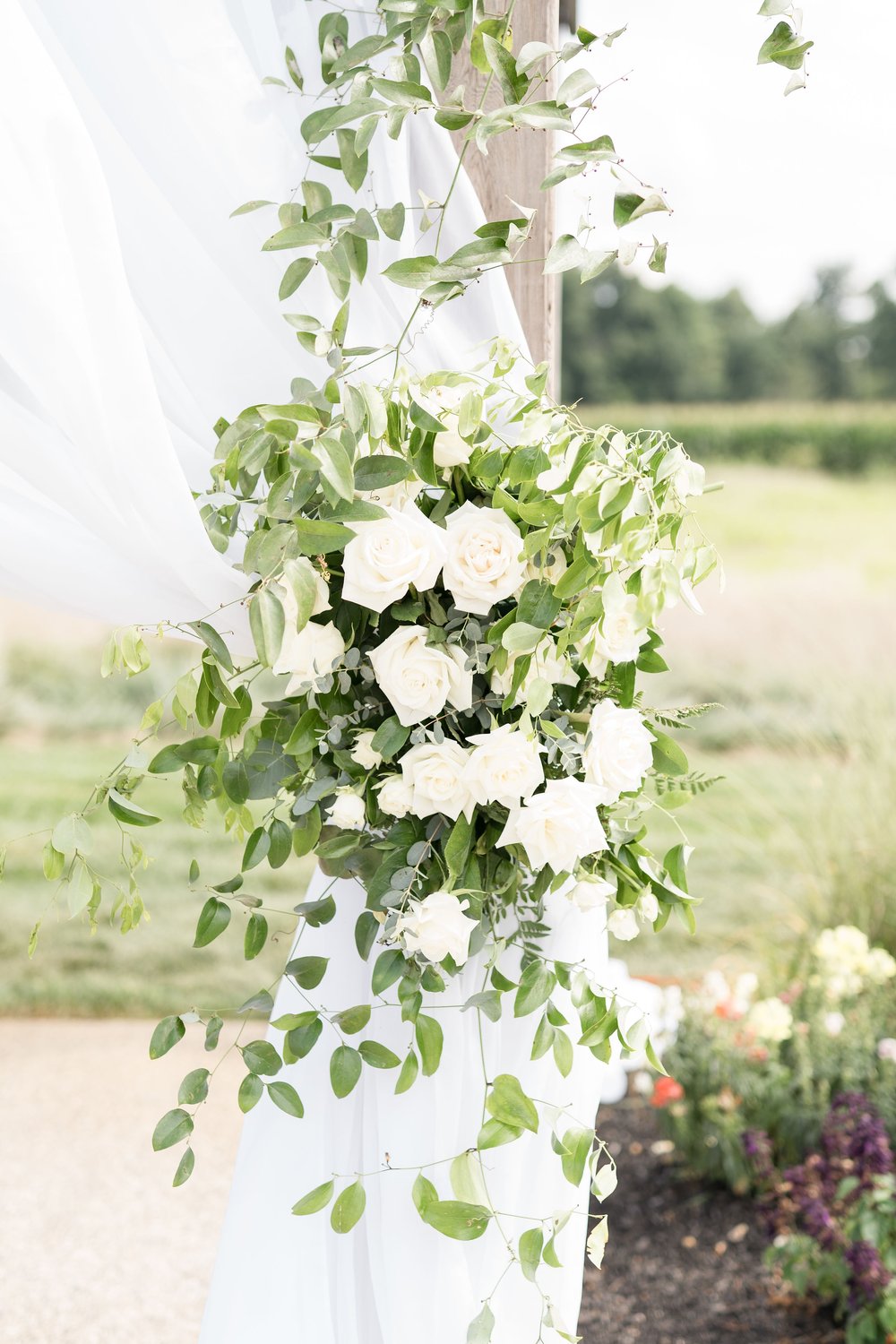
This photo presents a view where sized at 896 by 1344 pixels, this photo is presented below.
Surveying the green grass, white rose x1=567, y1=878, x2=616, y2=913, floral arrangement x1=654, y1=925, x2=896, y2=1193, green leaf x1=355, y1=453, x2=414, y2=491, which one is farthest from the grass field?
green leaf x1=355, y1=453, x2=414, y2=491

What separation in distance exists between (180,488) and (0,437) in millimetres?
158

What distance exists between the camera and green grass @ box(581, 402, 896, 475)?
6.55 metres

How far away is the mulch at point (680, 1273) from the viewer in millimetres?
1673

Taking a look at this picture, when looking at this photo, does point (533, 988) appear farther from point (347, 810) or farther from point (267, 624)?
point (267, 624)

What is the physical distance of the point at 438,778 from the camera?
0.80 metres

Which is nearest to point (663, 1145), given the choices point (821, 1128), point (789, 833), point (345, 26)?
point (821, 1128)

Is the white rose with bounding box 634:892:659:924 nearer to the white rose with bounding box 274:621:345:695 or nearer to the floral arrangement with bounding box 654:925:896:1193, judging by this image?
the white rose with bounding box 274:621:345:695

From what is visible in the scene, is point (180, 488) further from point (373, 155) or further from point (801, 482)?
point (801, 482)

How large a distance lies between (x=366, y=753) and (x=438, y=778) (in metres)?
0.08

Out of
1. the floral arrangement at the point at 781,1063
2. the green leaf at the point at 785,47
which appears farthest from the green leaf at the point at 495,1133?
the floral arrangement at the point at 781,1063

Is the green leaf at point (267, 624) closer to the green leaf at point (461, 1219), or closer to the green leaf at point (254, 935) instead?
the green leaf at point (254, 935)

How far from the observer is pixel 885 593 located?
239 inches

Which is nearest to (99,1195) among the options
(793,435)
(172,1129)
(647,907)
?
(172,1129)

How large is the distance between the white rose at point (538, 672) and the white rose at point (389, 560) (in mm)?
101
